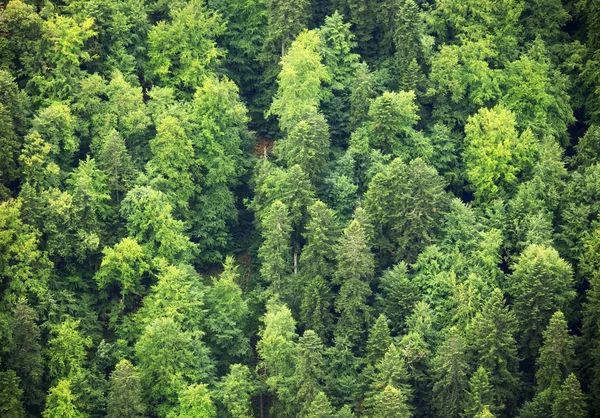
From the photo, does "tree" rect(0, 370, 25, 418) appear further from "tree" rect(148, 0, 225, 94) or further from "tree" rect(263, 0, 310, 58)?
"tree" rect(263, 0, 310, 58)

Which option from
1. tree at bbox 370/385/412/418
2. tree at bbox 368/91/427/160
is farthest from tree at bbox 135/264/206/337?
tree at bbox 368/91/427/160

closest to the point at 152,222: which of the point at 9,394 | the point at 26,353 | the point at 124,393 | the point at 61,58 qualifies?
the point at 26,353

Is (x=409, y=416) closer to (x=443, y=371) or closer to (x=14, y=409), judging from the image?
(x=443, y=371)

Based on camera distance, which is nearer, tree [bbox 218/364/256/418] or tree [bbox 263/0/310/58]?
tree [bbox 218/364/256/418]

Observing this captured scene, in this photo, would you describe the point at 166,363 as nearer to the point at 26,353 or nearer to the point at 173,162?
the point at 26,353

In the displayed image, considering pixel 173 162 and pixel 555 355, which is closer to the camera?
pixel 555 355

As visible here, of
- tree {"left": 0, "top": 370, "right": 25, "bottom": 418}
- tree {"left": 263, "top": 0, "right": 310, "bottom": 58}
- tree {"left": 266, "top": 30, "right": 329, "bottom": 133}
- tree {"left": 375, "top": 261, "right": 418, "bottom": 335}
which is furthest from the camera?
tree {"left": 263, "top": 0, "right": 310, "bottom": 58}

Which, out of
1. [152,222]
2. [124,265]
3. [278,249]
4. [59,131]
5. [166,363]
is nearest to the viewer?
[166,363]
